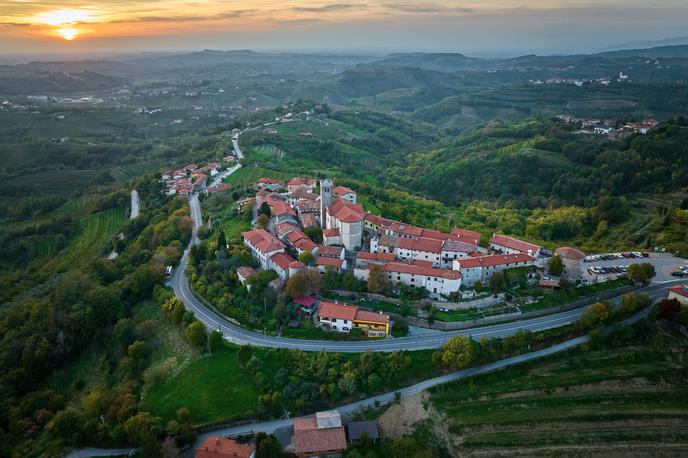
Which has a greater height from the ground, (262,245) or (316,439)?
(262,245)

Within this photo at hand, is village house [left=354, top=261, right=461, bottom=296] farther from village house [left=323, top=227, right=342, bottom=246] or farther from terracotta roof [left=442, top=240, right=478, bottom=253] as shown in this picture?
village house [left=323, top=227, right=342, bottom=246]

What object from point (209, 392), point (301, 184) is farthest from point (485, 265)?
point (301, 184)

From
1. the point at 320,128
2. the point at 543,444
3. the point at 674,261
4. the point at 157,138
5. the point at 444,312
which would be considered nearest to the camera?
the point at 543,444

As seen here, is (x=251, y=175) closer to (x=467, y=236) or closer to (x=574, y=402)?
(x=467, y=236)

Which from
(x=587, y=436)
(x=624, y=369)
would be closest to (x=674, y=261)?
(x=624, y=369)

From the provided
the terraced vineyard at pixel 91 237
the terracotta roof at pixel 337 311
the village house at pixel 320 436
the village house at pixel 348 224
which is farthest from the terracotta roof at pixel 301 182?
the village house at pixel 320 436

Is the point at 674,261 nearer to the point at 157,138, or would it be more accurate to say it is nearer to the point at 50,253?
the point at 50,253

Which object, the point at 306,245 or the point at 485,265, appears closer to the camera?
the point at 485,265
